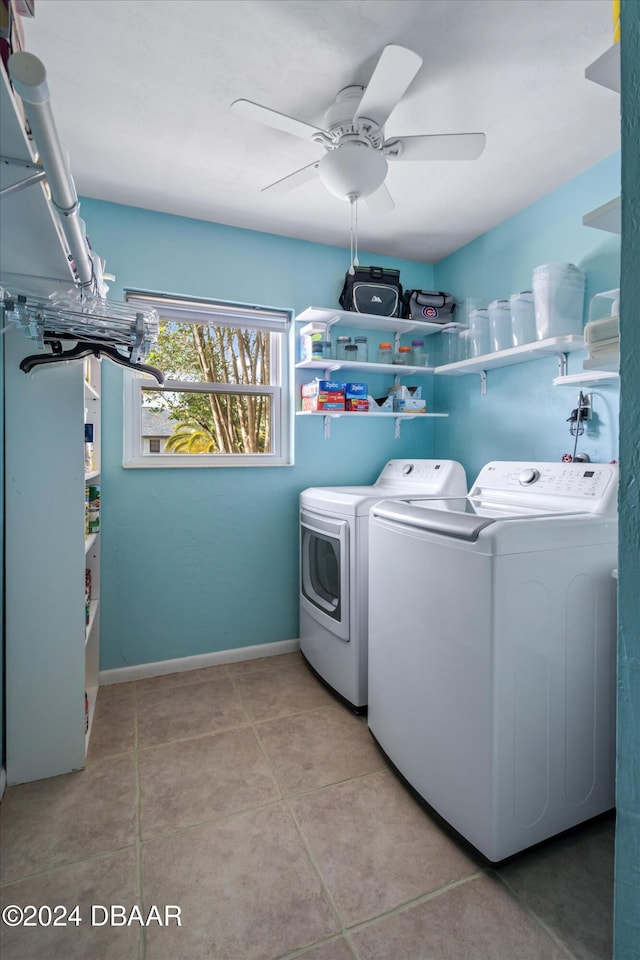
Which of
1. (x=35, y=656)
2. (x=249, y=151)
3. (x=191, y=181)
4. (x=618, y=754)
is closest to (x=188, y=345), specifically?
(x=191, y=181)

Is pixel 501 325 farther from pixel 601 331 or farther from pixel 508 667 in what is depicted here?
pixel 508 667

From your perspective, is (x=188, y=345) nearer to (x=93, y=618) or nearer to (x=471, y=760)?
(x=93, y=618)

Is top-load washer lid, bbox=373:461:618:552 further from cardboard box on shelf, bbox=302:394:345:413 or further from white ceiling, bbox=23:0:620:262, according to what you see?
white ceiling, bbox=23:0:620:262

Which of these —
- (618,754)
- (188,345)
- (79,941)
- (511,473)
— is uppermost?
(188,345)

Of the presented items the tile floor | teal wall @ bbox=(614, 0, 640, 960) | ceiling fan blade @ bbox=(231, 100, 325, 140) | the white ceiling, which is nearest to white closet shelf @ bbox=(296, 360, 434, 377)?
the white ceiling

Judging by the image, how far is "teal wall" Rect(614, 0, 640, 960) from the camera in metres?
0.52

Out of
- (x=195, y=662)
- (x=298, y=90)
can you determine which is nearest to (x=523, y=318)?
(x=298, y=90)

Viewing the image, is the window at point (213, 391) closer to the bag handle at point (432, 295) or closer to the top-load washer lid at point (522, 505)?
the bag handle at point (432, 295)

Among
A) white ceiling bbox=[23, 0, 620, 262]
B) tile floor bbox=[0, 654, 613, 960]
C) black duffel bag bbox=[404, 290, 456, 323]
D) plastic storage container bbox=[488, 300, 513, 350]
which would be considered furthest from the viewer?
black duffel bag bbox=[404, 290, 456, 323]

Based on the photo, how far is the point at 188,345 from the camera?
281cm

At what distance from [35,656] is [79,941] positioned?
884 mm

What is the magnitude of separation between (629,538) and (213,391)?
2515 millimetres

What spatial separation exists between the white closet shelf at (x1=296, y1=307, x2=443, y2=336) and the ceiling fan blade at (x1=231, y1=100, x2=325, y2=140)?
100 centimetres

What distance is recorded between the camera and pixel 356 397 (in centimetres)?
281
